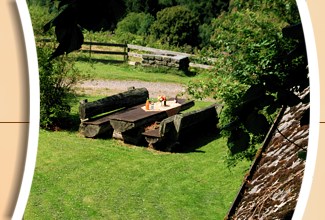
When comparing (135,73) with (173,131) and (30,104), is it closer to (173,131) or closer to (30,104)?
(173,131)

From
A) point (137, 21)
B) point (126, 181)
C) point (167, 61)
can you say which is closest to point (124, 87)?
point (167, 61)

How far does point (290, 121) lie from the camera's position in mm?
718

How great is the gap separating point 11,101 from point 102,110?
2.95 m

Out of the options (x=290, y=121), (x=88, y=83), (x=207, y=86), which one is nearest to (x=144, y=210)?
(x=207, y=86)

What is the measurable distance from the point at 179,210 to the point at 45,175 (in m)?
0.73

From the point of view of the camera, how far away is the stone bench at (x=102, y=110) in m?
3.23

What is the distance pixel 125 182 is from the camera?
260cm

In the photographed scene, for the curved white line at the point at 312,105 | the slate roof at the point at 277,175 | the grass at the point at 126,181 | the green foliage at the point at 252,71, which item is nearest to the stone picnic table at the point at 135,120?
the grass at the point at 126,181

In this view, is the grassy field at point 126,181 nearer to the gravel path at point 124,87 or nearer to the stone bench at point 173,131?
the stone bench at point 173,131

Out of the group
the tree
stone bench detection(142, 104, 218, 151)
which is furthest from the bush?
stone bench detection(142, 104, 218, 151)

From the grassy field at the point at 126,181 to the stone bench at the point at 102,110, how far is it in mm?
70

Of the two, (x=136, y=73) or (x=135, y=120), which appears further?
(x=136, y=73)

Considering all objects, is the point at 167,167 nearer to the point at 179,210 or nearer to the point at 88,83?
the point at 179,210

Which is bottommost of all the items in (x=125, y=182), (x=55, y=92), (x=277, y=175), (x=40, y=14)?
(x=125, y=182)
